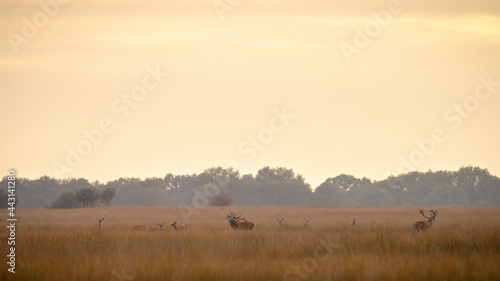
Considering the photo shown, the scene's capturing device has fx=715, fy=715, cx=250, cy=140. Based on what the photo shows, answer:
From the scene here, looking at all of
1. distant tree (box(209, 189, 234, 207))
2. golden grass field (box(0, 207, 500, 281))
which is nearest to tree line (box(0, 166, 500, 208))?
distant tree (box(209, 189, 234, 207))

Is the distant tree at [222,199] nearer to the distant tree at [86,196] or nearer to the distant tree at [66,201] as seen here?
the distant tree at [86,196]

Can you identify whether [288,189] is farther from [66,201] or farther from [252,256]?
[252,256]

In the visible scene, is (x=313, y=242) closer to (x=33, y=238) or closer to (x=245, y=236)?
(x=245, y=236)

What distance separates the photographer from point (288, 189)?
11388 cm

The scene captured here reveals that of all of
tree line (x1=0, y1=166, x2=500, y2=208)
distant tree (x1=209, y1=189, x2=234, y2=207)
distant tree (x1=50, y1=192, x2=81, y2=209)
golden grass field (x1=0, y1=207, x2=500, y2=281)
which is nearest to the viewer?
golden grass field (x1=0, y1=207, x2=500, y2=281)

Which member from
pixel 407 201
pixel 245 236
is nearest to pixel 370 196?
pixel 407 201

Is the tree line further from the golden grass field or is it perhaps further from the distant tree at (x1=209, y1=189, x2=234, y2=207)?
the golden grass field

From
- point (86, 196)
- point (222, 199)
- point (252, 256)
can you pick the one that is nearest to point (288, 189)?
point (222, 199)

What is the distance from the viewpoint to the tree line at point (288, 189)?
113750mm

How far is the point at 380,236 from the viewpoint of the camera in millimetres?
20344

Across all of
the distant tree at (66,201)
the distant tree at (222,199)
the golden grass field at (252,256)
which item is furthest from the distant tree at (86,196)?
the golden grass field at (252,256)

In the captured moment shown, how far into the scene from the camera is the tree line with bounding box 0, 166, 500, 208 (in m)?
114

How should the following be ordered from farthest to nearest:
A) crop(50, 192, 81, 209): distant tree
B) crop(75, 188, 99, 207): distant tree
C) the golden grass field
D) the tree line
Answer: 1. the tree line
2. crop(75, 188, 99, 207): distant tree
3. crop(50, 192, 81, 209): distant tree
4. the golden grass field

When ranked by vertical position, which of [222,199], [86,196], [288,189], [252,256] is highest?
[288,189]
